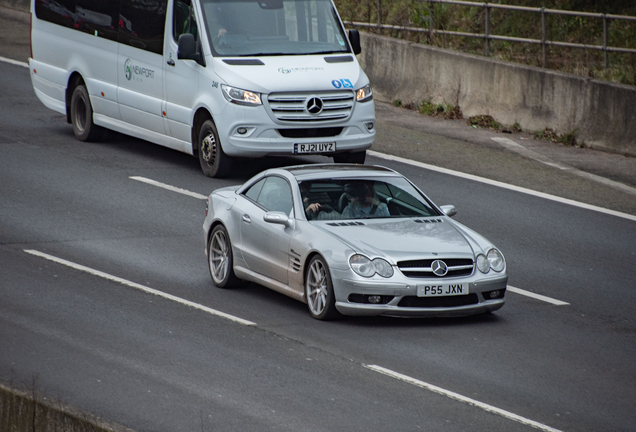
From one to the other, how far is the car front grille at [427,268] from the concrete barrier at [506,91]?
926cm

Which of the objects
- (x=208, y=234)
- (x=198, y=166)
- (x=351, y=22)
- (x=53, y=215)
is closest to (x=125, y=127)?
(x=198, y=166)

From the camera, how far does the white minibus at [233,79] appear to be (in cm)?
1658

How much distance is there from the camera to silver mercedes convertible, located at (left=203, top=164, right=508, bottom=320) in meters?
10.5

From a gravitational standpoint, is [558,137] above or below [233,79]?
below

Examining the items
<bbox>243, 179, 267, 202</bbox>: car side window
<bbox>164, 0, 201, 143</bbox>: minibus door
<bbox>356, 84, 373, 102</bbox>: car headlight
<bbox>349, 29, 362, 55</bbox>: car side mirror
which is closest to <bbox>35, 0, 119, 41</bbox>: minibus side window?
<bbox>164, 0, 201, 143</bbox>: minibus door

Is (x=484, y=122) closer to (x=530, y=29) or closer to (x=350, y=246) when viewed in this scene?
(x=530, y=29)

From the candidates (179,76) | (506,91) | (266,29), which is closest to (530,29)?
(506,91)

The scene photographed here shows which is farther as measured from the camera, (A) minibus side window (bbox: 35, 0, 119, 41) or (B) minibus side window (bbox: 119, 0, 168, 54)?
(A) minibus side window (bbox: 35, 0, 119, 41)

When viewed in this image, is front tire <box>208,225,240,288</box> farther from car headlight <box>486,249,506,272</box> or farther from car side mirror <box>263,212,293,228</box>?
car headlight <box>486,249,506,272</box>

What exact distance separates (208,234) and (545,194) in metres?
6.18

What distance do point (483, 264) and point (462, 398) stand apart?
2.33 meters

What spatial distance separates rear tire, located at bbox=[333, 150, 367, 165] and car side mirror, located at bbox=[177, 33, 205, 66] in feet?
8.28

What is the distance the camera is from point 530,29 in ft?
82.3

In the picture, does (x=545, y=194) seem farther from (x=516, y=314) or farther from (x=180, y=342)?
(x=180, y=342)
